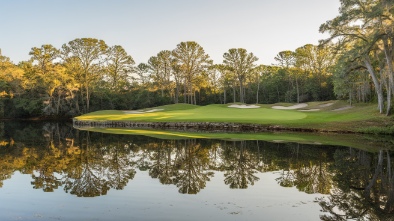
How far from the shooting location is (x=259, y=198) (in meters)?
8.75

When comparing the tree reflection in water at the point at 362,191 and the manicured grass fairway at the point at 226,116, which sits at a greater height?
the manicured grass fairway at the point at 226,116

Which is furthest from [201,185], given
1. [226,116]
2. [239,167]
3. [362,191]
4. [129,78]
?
[129,78]

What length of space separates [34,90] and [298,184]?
7291 cm

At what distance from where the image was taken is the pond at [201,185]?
7605 mm

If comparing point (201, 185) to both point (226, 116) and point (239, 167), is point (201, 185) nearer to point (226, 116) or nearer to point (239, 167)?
point (239, 167)

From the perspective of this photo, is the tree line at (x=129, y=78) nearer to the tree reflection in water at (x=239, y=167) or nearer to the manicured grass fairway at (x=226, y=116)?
the manicured grass fairway at (x=226, y=116)

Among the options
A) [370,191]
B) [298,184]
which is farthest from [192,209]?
[370,191]

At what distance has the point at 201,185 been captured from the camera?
1012cm

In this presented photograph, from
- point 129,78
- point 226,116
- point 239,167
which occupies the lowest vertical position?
point 239,167

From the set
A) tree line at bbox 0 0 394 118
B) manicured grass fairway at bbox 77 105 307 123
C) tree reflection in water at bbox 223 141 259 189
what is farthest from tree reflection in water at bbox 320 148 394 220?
tree line at bbox 0 0 394 118

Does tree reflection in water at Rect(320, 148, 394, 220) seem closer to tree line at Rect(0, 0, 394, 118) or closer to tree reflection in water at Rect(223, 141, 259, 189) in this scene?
tree reflection in water at Rect(223, 141, 259, 189)

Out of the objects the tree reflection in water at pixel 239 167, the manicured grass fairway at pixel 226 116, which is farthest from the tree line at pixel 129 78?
the tree reflection in water at pixel 239 167

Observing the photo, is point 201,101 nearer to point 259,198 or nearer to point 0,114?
point 0,114

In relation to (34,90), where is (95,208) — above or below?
below
